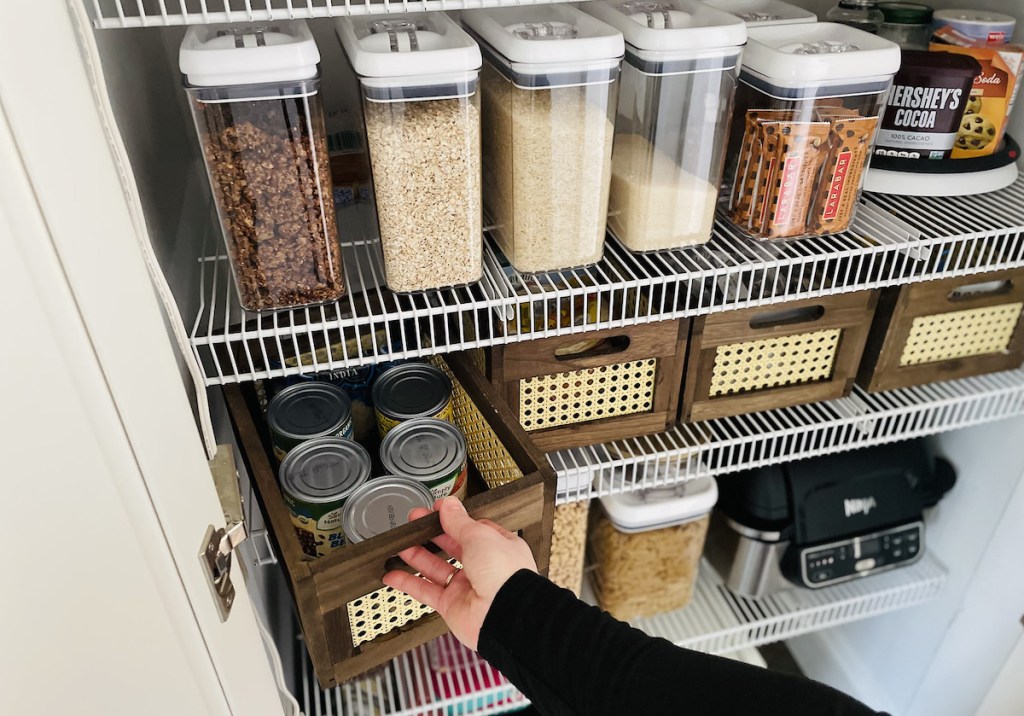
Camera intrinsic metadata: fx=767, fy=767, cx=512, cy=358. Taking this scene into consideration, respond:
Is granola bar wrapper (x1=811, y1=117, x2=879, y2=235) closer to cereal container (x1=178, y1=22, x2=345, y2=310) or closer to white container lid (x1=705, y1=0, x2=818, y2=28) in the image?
white container lid (x1=705, y1=0, x2=818, y2=28)

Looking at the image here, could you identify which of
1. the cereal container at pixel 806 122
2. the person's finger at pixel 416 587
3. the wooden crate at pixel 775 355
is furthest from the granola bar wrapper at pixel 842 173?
the person's finger at pixel 416 587

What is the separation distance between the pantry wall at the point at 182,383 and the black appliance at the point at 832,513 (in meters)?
0.09

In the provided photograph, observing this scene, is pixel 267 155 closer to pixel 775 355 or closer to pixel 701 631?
pixel 775 355

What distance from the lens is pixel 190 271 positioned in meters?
0.87

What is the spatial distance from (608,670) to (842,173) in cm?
60

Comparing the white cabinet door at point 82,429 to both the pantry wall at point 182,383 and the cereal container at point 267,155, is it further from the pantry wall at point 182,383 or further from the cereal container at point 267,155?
the cereal container at point 267,155

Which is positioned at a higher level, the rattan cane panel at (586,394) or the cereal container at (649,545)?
the rattan cane panel at (586,394)

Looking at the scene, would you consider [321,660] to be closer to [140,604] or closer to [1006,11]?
[140,604]

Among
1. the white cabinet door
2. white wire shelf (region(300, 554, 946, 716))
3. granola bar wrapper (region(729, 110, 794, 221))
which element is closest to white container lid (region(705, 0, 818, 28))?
A: granola bar wrapper (region(729, 110, 794, 221))

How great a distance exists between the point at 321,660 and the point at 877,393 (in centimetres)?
88

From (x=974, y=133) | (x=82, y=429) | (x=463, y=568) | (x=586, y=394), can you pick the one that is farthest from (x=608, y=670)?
(x=974, y=133)

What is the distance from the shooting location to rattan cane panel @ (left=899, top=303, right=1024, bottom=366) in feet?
3.53

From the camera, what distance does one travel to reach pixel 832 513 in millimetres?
1291

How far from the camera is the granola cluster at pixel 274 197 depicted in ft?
2.23
